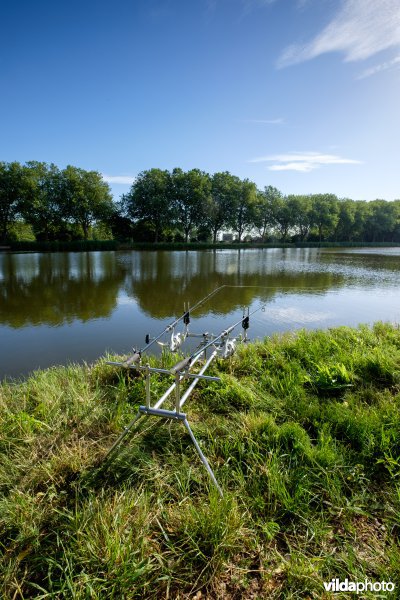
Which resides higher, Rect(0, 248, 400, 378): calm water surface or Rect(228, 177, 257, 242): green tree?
Rect(228, 177, 257, 242): green tree

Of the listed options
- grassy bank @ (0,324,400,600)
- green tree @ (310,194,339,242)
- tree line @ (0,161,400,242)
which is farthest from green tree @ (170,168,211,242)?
grassy bank @ (0,324,400,600)

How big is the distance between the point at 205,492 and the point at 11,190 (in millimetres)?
60347

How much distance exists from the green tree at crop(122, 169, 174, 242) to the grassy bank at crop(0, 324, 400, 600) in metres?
58.9

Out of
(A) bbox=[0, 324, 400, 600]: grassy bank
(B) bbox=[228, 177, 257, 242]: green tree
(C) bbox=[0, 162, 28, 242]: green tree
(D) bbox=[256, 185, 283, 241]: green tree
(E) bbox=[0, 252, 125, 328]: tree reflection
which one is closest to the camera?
(A) bbox=[0, 324, 400, 600]: grassy bank

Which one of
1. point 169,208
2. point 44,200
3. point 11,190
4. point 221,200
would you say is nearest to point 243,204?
point 221,200

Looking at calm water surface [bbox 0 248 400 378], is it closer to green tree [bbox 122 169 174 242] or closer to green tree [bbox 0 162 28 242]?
green tree [bbox 0 162 28 242]

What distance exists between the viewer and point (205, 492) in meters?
2.77

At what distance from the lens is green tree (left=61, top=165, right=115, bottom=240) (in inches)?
→ 2147

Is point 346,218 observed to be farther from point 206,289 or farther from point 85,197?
point 206,289

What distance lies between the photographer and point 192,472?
9.52ft

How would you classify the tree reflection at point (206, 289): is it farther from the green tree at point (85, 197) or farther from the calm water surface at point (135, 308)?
the green tree at point (85, 197)

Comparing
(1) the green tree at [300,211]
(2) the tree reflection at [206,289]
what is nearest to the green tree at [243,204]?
(1) the green tree at [300,211]

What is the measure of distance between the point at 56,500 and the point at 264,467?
1882mm

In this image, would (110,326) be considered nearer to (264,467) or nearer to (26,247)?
(264,467)
